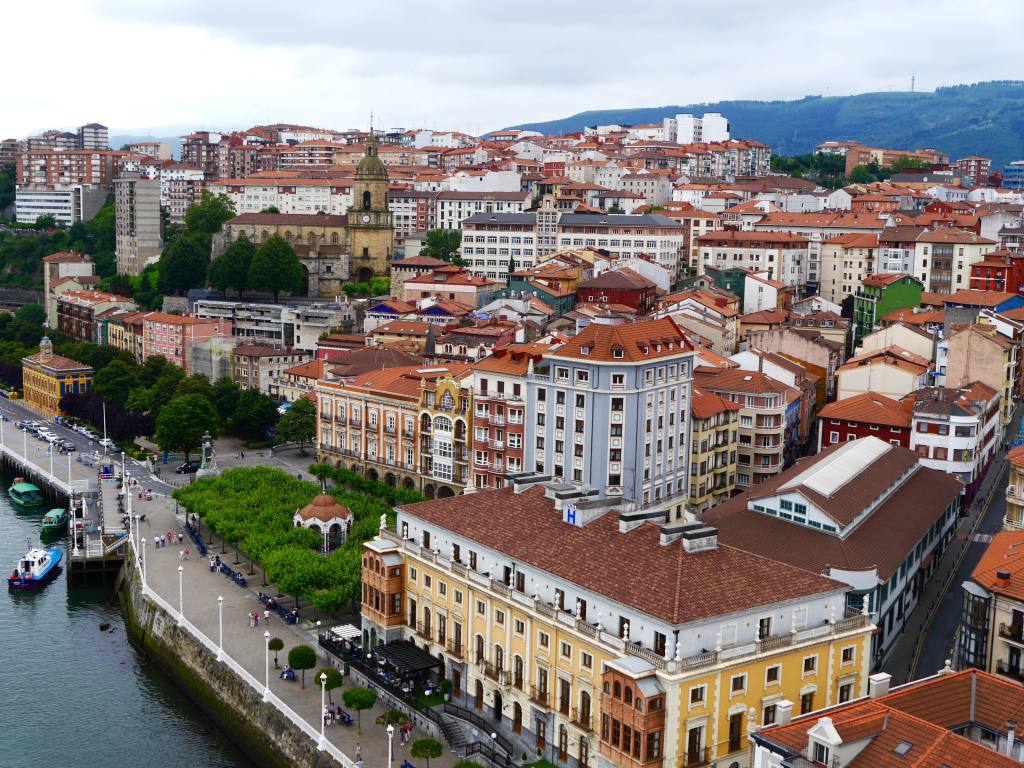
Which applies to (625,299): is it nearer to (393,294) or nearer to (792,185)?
(393,294)

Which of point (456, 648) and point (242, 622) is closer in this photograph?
point (456, 648)

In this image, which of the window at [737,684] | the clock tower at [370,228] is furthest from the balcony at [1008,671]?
Result: the clock tower at [370,228]

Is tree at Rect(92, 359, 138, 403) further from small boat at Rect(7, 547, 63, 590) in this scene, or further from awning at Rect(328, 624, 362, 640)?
awning at Rect(328, 624, 362, 640)

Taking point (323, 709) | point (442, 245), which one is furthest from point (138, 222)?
point (323, 709)

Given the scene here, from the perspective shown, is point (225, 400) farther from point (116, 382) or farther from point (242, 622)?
point (242, 622)

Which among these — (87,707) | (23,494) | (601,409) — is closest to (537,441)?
(601,409)

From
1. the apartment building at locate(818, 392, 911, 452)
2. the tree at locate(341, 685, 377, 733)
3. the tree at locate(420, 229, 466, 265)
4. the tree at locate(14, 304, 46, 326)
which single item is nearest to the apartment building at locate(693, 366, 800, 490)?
the apartment building at locate(818, 392, 911, 452)
